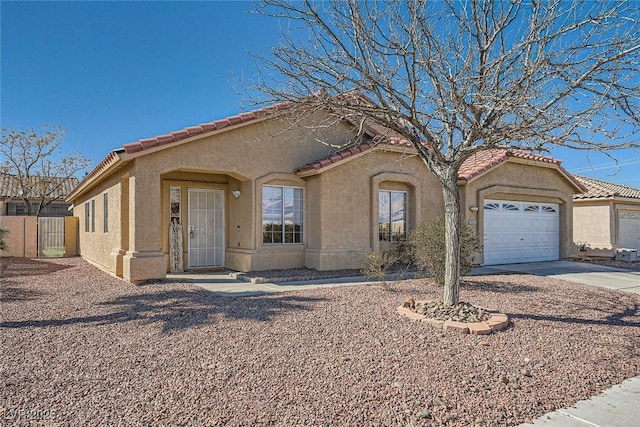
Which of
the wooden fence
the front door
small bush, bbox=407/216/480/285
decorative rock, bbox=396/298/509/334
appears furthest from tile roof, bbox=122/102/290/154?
the wooden fence

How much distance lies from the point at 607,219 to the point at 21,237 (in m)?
30.6

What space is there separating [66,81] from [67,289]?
998 cm

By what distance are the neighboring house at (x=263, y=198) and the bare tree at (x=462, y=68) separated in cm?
378

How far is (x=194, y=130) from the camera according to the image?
11844mm

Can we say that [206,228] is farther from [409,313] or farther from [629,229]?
[629,229]

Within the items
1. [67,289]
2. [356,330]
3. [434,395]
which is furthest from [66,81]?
[434,395]

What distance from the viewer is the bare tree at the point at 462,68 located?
6852 millimetres

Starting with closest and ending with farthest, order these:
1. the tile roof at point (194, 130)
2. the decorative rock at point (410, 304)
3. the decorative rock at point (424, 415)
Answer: the decorative rock at point (424, 415) < the decorative rock at point (410, 304) < the tile roof at point (194, 130)

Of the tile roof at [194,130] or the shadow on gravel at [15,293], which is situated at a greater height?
the tile roof at [194,130]

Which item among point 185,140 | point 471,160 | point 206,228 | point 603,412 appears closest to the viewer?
point 603,412

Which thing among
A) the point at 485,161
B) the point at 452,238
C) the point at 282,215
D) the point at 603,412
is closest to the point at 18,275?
the point at 282,215

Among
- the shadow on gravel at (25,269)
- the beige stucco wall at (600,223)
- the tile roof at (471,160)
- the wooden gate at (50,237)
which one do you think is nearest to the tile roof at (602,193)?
the beige stucco wall at (600,223)

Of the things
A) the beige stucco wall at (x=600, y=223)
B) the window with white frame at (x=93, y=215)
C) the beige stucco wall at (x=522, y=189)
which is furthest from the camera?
the beige stucco wall at (x=600, y=223)

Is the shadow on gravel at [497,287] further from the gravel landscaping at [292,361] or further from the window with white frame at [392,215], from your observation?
the window with white frame at [392,215]
